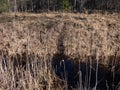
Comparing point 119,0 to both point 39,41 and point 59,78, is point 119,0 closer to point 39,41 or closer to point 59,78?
point 39,41

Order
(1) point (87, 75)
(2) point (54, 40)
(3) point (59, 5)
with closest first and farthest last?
Result: (1) point (87, 75) → (2) point (54, 40) → (3) point (59, 5)

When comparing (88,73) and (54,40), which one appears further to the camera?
(54,40)

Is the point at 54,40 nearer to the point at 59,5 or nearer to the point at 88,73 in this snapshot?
the point at 88,73

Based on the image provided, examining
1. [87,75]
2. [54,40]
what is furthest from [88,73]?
[54,40]

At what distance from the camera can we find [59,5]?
20.0 metres

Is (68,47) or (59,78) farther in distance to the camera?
(68,47)

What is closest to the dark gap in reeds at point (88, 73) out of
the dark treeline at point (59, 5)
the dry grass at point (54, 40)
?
the dry grass at point (54, 40)

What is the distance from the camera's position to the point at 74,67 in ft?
20.7

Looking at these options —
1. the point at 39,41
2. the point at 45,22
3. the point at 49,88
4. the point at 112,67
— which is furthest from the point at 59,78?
the point at 45,22

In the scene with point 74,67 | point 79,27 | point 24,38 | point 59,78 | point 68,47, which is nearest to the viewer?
point 59,78

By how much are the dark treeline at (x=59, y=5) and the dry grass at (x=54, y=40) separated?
806 cm

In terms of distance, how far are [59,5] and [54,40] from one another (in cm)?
1224

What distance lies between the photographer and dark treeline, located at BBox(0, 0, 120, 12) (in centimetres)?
1802

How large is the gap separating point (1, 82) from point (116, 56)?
8.95 ft
